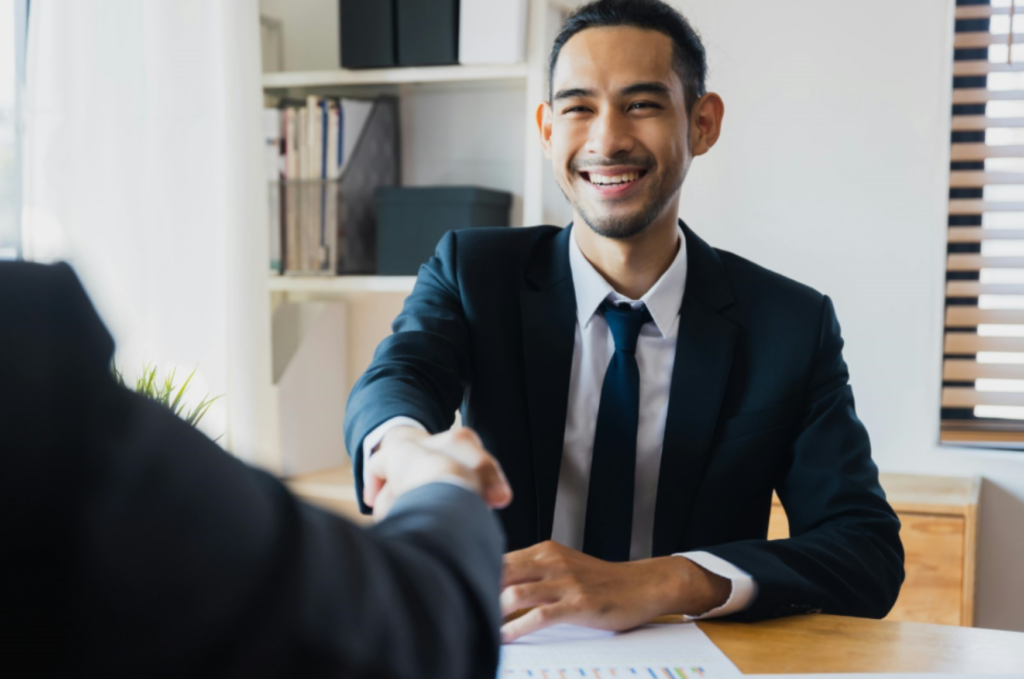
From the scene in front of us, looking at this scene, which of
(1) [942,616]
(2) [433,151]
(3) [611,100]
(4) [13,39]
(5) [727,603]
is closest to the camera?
(5) [727,603]

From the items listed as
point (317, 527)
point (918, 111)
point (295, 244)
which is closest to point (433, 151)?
point (295, 244)

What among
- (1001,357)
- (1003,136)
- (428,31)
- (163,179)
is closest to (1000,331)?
(1001,357)

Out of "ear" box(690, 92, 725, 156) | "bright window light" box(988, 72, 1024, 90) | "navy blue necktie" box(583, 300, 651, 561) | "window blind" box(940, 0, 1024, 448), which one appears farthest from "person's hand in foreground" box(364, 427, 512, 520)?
"bright window light" box(988, 72, 1024, 90)

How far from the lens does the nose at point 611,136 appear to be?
1.57m

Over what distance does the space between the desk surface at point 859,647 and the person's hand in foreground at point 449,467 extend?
46cm

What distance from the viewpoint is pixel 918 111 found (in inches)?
95.9

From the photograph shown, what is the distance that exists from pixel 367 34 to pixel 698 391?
1.47 m

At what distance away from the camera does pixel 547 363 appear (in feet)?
4.97

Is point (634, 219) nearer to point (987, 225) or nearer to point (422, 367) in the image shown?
point (422, 367)

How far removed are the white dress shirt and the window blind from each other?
4.02ft

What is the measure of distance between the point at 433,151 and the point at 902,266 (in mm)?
1275

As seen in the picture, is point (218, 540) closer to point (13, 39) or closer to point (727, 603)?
point (727, 603)

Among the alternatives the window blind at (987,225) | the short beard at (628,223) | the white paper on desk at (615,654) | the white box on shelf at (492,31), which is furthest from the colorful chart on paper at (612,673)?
the window blind at (987,225)

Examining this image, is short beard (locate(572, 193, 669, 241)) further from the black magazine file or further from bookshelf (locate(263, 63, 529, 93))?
the black magazine file
